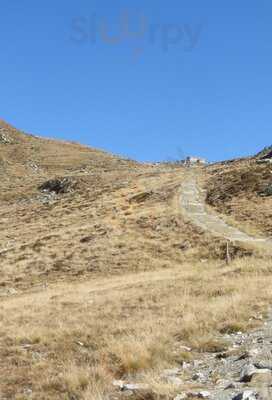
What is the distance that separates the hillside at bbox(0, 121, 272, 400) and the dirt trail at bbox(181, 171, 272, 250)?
1.52 ft

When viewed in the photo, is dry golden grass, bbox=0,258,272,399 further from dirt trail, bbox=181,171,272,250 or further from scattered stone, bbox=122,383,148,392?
dirt trail, bbox=181,171,272,250

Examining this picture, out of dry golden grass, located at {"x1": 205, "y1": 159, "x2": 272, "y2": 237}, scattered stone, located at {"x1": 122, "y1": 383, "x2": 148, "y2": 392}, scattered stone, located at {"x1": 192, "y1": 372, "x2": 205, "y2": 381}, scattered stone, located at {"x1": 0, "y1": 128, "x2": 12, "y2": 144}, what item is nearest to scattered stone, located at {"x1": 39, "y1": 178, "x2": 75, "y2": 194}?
dry golden grass, located at {"x1": 205, "y1": 159, "x2": 272, "y2": 237}

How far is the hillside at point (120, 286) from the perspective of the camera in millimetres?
9367

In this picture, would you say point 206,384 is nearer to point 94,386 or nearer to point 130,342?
point 94,386

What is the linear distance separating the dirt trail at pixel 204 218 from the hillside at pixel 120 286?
46 cm

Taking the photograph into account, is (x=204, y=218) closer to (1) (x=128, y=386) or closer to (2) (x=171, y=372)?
(2) (x=171, y=372)

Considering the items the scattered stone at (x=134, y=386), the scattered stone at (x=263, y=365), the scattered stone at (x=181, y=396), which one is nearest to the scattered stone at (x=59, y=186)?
the scattered stone at (x=134, y=386)

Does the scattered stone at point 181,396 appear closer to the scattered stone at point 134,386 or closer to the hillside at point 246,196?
the scattered stone at point 134,386

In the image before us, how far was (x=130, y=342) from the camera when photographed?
10.5m

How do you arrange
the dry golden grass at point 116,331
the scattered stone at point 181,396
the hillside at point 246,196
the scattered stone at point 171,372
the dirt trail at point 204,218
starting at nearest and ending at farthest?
the scattered stone at point 181,396 < the scattered stone at point 171,372 < the dry golden grass at point 116,331 < the dirt trail at point 204,218 < the hillside at point 246,196

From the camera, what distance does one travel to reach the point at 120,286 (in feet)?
76.3

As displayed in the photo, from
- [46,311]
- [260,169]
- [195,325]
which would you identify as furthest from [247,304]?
[260,169]

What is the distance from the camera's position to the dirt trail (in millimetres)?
32188

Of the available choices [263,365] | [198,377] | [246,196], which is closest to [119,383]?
[198,377]
